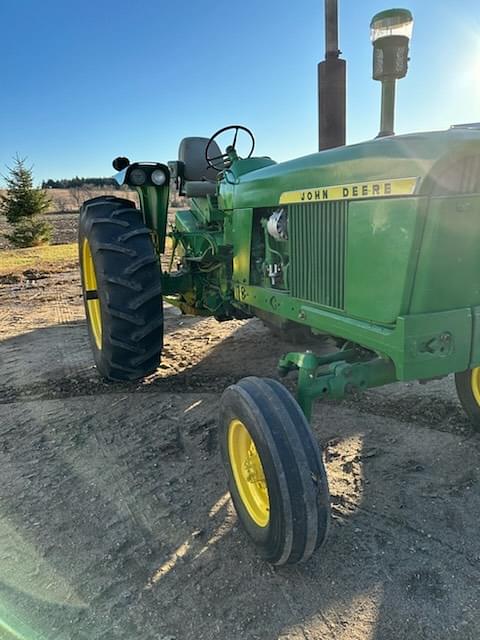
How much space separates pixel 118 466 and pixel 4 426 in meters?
1.06

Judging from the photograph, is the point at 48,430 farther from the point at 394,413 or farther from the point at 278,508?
the point at 394,413

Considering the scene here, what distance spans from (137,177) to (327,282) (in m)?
2.31

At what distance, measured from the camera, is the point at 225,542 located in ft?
7.55

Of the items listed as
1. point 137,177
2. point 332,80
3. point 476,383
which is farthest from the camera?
point 332,80

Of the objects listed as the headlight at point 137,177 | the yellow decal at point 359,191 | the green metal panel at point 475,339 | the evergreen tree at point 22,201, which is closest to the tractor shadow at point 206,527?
the green metal panel at point 475,339

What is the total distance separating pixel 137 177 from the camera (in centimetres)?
424

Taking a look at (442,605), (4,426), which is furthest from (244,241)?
(442,605)

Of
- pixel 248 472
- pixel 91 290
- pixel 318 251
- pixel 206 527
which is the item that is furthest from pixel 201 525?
pixel 91 290

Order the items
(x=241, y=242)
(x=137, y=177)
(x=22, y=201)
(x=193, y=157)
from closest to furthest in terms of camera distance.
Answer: (x=241, y=242), (x=137, y=177), (x=193, y=157), (x=22, y=201)

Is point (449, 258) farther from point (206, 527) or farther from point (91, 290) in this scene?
point (91, 290)

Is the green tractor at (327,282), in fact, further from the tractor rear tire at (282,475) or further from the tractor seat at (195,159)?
the tractor seat at (195,159)

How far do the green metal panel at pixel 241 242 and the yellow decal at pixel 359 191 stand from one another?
0.60 m

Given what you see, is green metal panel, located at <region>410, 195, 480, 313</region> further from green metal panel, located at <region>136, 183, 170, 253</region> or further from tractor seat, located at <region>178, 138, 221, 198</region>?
tractor seat, located at <region>178, 138, 221, 198</region>

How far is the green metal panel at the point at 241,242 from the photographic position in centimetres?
338
